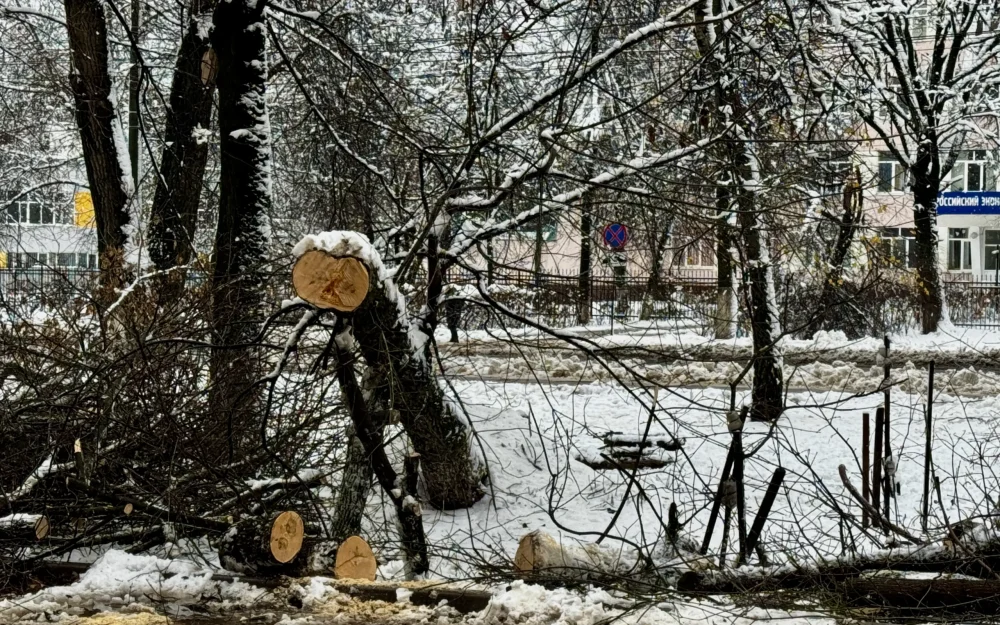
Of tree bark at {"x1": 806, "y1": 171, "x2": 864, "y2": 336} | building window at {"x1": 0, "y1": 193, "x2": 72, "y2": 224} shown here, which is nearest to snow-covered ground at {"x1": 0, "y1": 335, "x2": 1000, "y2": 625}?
tree bark at {"x1": 806, "y1": 171, "x2": 864, "y2": 336}

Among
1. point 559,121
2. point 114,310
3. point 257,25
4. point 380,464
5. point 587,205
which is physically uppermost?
point 257,25

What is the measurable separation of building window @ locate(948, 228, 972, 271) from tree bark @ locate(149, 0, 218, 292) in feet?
111

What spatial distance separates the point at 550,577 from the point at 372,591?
2.90ft

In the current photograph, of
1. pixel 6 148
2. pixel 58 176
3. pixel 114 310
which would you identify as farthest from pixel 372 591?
pixel 6 148

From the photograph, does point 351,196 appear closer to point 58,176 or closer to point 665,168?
point 665,168

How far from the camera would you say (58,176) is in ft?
65.5

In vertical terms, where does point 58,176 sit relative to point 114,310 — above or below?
above

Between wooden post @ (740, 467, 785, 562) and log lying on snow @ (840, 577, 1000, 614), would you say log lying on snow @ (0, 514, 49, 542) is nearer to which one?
wooden post @ (740, 467, 785, 562)

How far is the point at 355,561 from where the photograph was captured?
531 cm

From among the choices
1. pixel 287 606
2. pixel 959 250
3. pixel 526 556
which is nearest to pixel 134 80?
pixel 287 606

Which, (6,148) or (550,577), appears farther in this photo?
(6,148)

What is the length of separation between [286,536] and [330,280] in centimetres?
134

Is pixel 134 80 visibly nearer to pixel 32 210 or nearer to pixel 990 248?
pixel 32 210

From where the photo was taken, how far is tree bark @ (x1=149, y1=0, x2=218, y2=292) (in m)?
9.84
